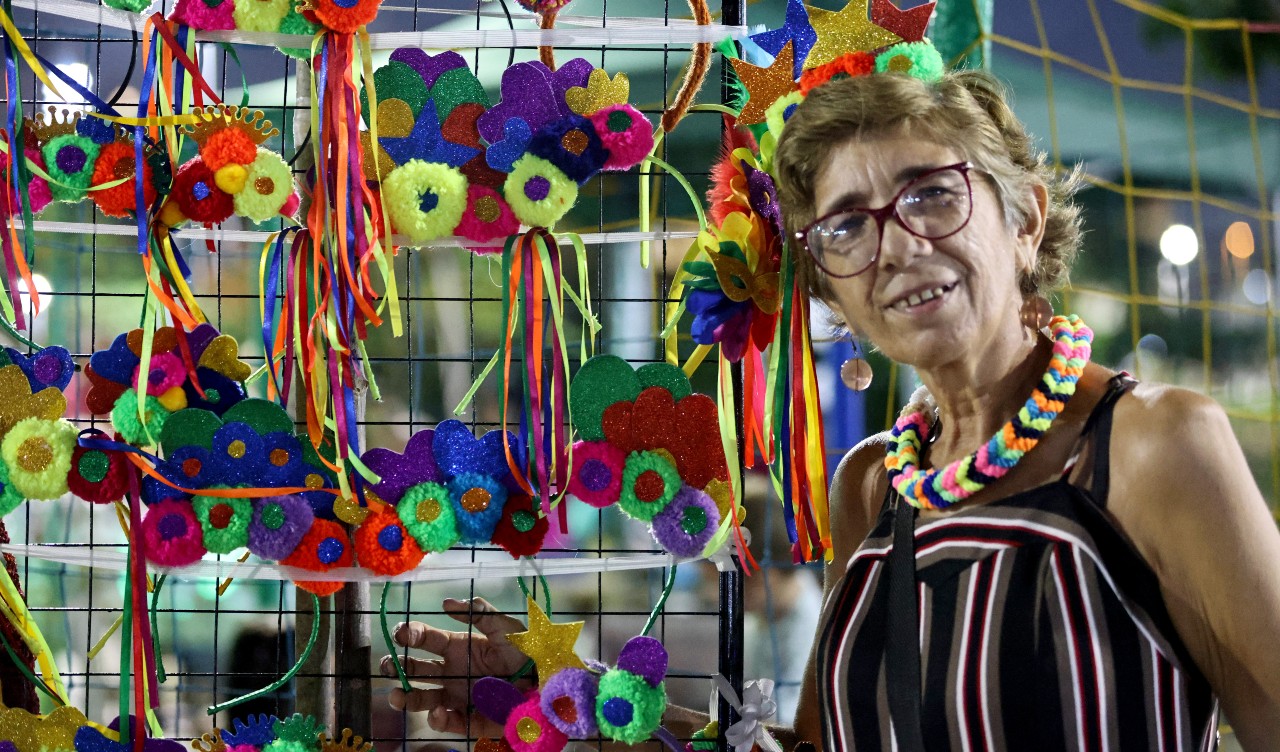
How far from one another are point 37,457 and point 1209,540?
41.4 inches

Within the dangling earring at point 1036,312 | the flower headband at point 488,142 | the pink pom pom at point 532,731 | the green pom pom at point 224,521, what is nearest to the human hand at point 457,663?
the pink pom pom at point 532,731

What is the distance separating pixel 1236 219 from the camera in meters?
2.62

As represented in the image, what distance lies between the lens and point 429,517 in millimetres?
1181

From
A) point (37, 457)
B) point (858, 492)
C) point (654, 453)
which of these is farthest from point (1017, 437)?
point (37, 457)

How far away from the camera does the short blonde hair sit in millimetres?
959

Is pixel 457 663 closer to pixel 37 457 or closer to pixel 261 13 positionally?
pixel 37 457

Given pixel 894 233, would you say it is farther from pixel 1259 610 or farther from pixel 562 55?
pixel 562 55

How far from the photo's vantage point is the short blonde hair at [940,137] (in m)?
0.96

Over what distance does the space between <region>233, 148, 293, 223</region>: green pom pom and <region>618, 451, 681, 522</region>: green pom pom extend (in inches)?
17.1

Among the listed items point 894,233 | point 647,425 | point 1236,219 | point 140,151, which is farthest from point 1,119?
point 1236,219

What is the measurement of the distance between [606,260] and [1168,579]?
2047 mm

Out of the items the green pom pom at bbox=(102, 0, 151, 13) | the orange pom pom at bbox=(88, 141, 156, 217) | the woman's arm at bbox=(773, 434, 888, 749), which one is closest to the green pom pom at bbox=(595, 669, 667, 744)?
the woman's arm at bbox=(773, 434, 888, 749)

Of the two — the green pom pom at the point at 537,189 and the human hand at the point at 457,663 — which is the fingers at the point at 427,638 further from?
the green pom pom at the point at 537,189

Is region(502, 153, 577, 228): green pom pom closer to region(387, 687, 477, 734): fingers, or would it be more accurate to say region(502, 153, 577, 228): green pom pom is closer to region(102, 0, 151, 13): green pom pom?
region(102, 0, 151, 13): green pom pom
